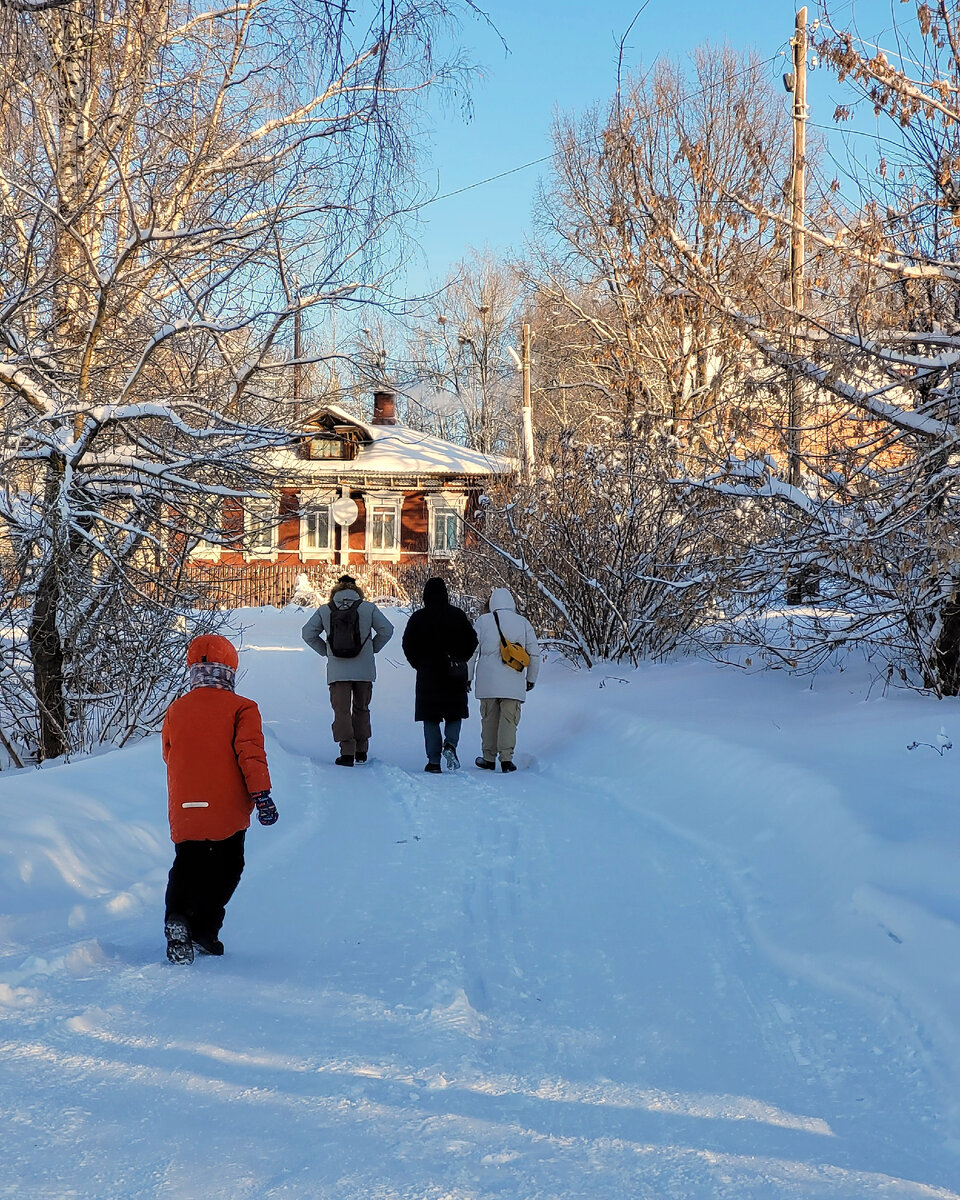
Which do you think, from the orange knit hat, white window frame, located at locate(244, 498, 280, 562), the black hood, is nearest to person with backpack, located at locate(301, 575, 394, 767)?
the black hood

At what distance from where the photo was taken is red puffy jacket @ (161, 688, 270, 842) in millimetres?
5207

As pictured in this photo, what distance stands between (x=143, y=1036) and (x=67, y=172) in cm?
Result: 752

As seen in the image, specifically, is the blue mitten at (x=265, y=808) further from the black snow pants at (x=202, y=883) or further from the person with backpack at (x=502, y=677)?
the person with backpack at (x=502, y=677)

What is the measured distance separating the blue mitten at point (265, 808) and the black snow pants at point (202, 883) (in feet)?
0.87

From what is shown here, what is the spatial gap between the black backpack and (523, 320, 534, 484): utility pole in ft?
22.3

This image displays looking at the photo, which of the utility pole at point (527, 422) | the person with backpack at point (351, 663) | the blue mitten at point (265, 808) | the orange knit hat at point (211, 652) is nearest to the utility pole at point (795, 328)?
the person with backpack at point (351, 663)

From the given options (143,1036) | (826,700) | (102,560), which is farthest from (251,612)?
(143,1036)

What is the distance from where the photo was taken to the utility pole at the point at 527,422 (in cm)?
1832

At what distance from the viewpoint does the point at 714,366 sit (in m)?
25.4

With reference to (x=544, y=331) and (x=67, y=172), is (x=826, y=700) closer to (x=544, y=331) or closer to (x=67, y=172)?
(x=67, y=172)

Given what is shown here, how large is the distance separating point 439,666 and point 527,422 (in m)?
16.8

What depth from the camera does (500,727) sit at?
1085 centimetres

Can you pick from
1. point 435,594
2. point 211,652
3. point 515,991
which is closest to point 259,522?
point 435,594

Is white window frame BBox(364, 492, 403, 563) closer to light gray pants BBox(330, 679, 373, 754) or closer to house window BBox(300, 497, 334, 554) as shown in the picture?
house window BBox(300, 497, 334, 554)
